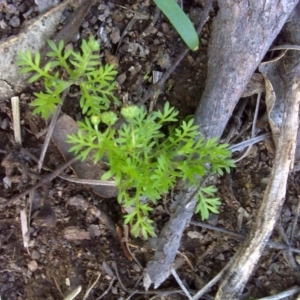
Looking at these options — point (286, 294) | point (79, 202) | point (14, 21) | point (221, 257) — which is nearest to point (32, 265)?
point (79, 202)

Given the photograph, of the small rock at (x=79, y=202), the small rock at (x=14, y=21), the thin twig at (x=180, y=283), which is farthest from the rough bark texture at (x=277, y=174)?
the small rock at (x=14, y=21)

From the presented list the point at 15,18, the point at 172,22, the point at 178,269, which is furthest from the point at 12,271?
the point at 172,22

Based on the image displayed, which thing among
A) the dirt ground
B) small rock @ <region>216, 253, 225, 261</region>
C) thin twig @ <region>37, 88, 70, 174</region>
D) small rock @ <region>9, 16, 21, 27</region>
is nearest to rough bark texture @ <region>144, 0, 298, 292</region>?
the dirt ground

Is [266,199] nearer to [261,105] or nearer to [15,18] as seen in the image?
[261,105]

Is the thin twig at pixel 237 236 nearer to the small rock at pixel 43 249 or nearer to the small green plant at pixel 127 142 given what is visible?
the small green plant at pixel 127 142

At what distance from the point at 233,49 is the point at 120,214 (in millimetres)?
938

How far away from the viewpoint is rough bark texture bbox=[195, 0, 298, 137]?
211 centimetres

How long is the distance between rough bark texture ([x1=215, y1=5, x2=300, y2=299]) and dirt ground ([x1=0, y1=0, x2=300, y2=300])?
0.26 ft

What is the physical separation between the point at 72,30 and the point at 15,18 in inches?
9.8

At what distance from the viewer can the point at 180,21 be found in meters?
2.15

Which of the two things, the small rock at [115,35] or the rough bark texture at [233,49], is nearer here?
the rough bark texture at [233,49]

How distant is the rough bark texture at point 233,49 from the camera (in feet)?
6.91

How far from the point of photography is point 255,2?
82.3 inches

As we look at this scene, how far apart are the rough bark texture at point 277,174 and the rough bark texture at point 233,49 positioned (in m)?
0.16
